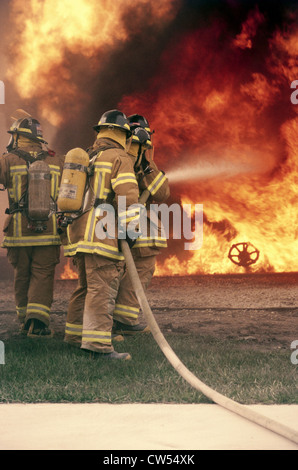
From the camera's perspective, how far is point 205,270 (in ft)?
39.5

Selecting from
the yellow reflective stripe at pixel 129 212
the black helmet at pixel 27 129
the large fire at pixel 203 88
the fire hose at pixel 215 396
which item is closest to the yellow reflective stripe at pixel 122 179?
the yellow reflective stripe at pixel 129 212

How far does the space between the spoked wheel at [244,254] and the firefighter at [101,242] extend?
297 inches

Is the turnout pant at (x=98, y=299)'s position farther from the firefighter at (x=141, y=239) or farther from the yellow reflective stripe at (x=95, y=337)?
the firefighter at (x=141, y=239)

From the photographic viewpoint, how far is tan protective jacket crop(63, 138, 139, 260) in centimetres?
446

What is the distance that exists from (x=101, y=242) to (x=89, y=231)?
12cm

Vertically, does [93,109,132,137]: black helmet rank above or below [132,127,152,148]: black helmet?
below

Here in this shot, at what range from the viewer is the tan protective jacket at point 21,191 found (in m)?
5.64

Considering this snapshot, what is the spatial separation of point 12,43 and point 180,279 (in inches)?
191

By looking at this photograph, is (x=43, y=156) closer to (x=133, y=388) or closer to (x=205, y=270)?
(x=133, y=388)

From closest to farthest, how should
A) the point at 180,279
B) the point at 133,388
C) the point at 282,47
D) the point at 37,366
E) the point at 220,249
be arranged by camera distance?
the point at 133,388, the point at 37,366, the point at 180,279, the point at 282,47, the point at 220,249

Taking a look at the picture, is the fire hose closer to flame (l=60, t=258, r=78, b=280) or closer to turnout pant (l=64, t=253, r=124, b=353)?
turnout pant (l=64, t=253, r=124, b=353)

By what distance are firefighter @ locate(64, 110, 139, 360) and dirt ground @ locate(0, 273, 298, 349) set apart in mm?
1343

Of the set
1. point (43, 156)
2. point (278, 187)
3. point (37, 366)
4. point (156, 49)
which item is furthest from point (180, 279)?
point (37, 366)

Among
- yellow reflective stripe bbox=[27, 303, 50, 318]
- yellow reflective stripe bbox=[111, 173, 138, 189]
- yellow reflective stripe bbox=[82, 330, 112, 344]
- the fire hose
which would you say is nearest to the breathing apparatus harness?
yellow reflective stripe bbox=[27, 303, 50, 318]
